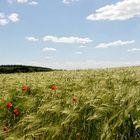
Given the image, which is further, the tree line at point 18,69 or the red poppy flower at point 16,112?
the tree line at point 18,69

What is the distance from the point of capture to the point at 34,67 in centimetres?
3269

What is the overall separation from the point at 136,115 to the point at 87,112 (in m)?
0.92

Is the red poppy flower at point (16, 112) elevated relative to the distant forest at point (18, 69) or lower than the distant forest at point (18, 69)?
lower

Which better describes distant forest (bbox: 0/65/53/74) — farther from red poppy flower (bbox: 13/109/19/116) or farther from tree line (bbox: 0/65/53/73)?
red poppy flower (bbox: 13/109/19/116)

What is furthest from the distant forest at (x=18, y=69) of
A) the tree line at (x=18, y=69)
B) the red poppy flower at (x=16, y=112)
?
the red poppy flower at (x=16, y=112)

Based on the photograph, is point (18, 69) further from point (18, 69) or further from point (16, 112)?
point (16, 112)

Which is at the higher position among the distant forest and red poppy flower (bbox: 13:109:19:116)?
the distant forest

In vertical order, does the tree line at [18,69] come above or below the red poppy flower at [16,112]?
above

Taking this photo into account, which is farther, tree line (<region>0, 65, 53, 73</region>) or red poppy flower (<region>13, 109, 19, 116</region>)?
tree line (<region>0, 65, 53, 73</region>)

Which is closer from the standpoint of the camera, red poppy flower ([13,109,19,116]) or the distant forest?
red poppy flower ([13,109,19,116])

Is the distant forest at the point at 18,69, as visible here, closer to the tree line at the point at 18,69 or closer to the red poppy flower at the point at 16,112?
the tree line at the point at 18,69

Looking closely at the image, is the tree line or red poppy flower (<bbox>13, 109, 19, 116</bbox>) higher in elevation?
the tree line

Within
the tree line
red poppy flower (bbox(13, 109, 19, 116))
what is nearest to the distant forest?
the tree line

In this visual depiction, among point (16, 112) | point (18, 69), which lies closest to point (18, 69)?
point (18, 69)
